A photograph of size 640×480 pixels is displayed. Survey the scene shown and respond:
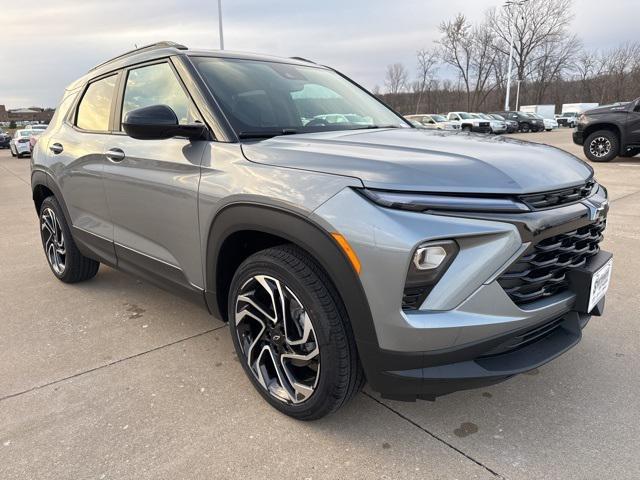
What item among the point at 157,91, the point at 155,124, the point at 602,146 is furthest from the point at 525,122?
the point at 155,124

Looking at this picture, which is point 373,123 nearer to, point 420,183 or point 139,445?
point 420,183

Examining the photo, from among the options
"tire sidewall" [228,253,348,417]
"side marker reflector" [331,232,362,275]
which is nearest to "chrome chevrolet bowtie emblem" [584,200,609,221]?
"side marker reflector" [331,232,362,275]

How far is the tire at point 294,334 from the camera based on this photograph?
1982mm

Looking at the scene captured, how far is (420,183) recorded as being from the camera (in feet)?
5.89

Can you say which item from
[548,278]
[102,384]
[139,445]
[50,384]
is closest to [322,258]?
[548,278]

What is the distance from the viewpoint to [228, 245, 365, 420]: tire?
1982mm

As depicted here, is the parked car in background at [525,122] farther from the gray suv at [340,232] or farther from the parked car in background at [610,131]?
the gray suv at [340,232]

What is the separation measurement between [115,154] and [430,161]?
209 centimetres

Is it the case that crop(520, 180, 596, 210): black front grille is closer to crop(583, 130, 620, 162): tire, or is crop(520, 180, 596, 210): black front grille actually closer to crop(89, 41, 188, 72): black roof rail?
crop(89, 41, 188, 72): black roof rail

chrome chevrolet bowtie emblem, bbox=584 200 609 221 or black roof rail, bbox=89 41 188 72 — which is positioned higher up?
black roof rail, bbox=89 41 188 72

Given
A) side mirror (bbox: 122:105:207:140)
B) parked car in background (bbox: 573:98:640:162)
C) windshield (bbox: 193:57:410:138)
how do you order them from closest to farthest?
side mirror (bbox: 122:105:207:140)
windshield (bbox: 193:57:410:138)
parked car in background (bbox: 573:98:640:162)

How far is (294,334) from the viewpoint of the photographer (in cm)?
222

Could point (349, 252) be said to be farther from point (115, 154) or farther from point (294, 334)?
point (115, 154)

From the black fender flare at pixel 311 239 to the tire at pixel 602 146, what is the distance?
1222cm
